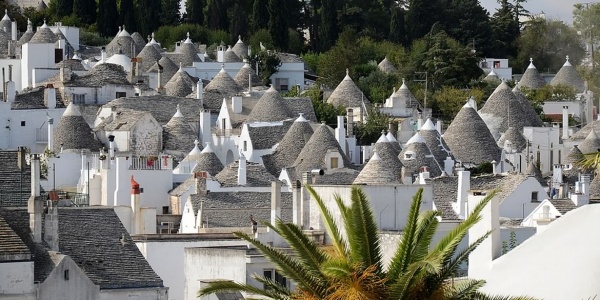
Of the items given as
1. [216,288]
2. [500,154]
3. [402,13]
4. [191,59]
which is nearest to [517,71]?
[402,13]

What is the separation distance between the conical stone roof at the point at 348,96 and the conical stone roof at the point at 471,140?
6401 millimetres

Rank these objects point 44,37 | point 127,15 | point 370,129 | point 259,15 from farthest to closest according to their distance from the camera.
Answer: point 259,15 < point 127,15 < point 44,37 < point 370,129

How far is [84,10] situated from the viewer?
98.9 m

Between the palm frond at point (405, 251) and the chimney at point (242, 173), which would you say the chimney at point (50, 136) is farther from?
the palm frond at point (405, 251)

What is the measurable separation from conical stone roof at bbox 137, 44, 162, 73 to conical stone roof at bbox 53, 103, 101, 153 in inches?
567

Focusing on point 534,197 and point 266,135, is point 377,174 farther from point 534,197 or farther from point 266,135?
point 266,135

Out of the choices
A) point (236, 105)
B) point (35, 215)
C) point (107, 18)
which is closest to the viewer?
point (35, 215)

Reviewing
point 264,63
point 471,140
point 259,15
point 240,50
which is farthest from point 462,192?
point 259,15

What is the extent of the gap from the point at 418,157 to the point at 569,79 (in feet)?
110

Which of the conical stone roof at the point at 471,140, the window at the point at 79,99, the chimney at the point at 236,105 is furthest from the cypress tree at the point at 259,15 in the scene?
the window at the point at 79,99

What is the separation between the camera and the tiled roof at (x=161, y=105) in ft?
240

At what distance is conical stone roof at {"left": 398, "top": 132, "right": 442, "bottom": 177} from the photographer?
64.4 metres

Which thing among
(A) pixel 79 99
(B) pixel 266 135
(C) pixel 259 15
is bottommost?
(B) pixel 266 135

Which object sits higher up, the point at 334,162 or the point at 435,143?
the point at 435,143
